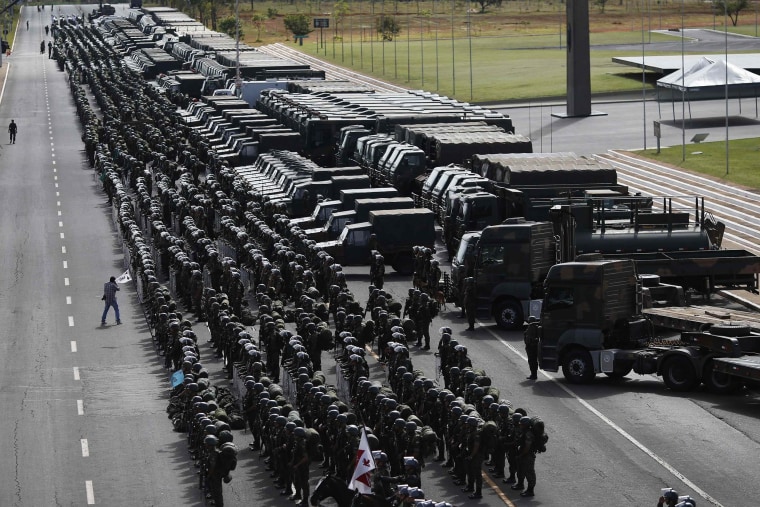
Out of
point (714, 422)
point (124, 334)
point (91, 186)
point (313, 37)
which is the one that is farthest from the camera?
point (313, 37)

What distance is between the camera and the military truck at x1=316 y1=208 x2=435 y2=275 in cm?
4684

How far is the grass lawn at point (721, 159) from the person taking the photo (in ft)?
206

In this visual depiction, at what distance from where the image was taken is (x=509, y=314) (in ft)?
129

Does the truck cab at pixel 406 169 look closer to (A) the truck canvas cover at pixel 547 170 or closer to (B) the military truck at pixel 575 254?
(A) the truck canvas cover at pixel 547 170

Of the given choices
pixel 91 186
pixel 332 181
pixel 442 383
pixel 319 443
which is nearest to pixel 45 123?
pixel 91 186

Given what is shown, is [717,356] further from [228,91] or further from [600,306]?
[228,91]

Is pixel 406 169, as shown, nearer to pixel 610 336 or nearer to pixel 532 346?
pixel 532 346

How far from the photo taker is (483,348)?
37.3m

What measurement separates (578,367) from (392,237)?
1450 cm

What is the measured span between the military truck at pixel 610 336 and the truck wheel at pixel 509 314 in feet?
16.9

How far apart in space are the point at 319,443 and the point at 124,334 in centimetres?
1500

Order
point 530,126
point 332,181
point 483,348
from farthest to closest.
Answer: point 530,126, point 332,181, point 483,348

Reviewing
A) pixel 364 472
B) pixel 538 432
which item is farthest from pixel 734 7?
pixel 364 472

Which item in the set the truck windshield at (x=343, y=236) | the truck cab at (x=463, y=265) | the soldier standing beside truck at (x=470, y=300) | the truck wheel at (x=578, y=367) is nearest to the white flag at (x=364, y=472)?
the truck wheel at (x=578, y=367)
